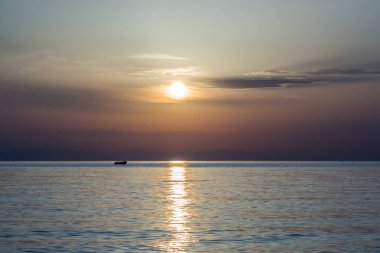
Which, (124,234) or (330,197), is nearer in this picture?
(124,234)

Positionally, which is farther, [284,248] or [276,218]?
[276,218]

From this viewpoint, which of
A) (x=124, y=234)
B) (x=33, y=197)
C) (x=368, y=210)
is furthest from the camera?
(x=33, y=197)

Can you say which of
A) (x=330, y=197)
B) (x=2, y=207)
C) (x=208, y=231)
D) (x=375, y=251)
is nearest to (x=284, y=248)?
(x=375, y=251)

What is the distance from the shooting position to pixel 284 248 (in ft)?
117

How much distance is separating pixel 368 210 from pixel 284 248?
77.1ft

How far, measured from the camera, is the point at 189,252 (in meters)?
34.2

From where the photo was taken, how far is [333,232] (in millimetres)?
42062

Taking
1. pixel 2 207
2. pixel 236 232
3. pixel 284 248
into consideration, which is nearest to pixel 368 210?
pixel 236 232

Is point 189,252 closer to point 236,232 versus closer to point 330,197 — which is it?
point 236,232

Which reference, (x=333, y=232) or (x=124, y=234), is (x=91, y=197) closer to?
(x=124, y=234)

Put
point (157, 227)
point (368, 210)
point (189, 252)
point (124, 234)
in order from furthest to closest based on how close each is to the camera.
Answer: point (368, 210) → point (157, 227) → point (124, 234) → point (189, 252)

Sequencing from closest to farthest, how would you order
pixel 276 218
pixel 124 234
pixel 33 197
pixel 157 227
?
pixel 124 234 → pixel 157 227 → pixel 276 218 → pixel 33 197

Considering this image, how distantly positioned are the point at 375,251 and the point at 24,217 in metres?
29.9

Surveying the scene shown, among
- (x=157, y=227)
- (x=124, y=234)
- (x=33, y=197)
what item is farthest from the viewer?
(x=33, y=197)
